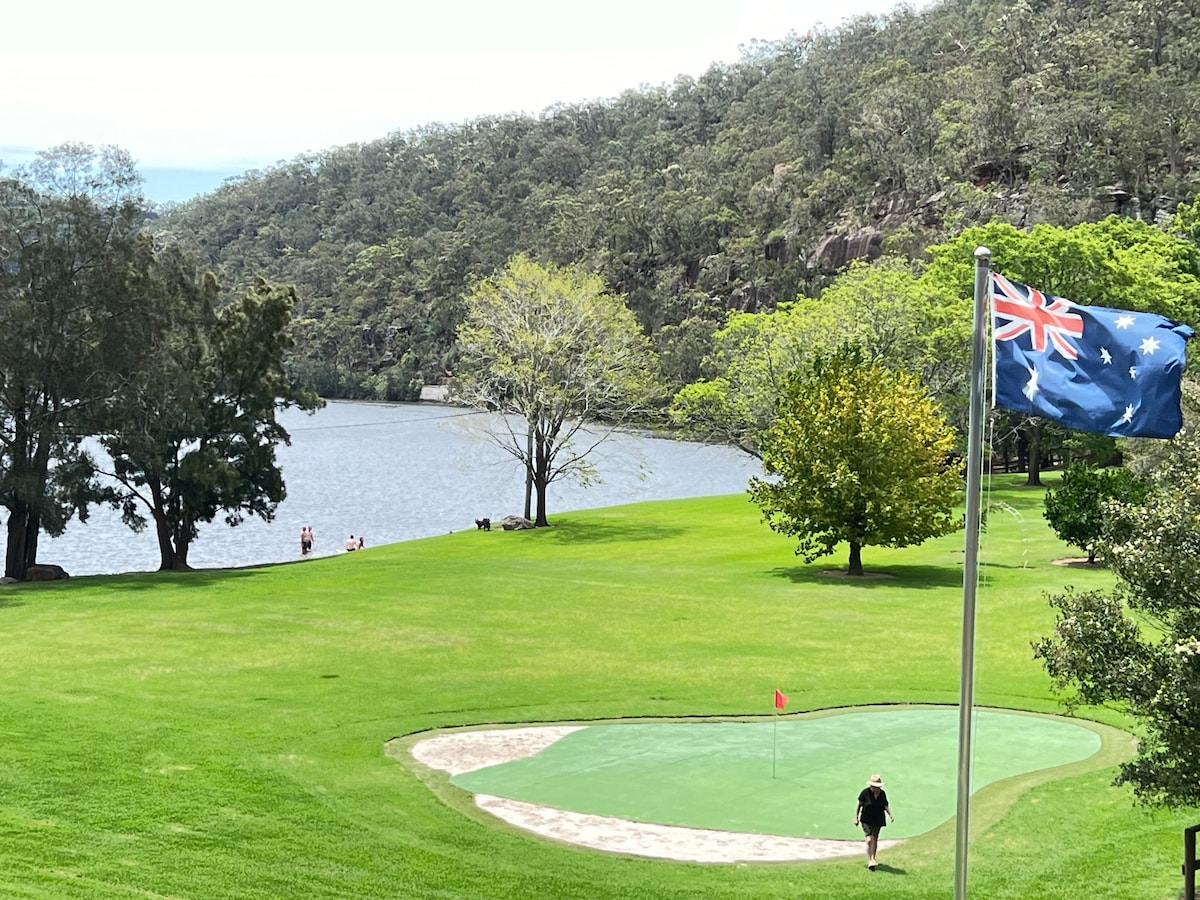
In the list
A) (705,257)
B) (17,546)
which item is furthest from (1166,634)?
(705,257)

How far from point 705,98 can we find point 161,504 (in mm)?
162190

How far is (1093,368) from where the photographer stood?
39.5ft

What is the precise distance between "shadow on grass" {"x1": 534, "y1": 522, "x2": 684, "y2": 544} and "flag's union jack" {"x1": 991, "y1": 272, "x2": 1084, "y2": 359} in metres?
41.9

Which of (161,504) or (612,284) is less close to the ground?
(612,284)

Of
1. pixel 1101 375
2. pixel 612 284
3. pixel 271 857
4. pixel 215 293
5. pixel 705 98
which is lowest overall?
pixel 271 857

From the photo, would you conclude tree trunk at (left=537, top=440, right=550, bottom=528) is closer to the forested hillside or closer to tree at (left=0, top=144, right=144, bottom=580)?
the forested hillside

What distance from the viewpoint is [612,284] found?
5625 inches

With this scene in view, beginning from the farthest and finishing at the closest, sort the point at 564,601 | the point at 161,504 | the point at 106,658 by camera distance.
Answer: the point at 161,504
the point at 564,601
the point at 106,658

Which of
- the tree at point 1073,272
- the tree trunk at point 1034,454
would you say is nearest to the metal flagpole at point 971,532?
the tree at point 1073,272

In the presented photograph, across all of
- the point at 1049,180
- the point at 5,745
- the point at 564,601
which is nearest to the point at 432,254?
the point at 1049,180

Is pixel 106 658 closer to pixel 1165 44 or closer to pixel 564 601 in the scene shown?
pixel 564 601

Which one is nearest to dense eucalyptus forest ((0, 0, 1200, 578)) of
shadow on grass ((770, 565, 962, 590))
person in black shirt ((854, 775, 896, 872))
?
shadow on grass ((770, 565, 962, 590))

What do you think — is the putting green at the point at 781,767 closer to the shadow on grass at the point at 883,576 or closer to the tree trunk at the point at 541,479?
the shadow on grass at the point at 883,576

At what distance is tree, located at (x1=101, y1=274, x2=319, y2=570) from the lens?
46562mm
